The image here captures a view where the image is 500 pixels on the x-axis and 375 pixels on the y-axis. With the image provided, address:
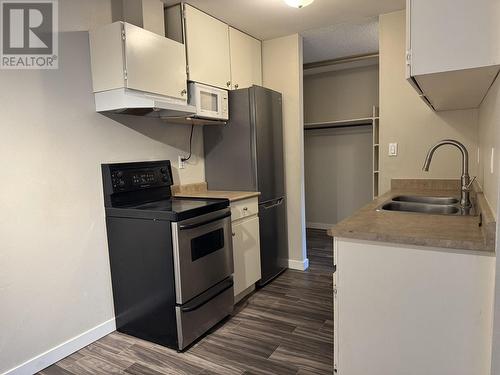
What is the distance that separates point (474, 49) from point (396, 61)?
1.76 metres

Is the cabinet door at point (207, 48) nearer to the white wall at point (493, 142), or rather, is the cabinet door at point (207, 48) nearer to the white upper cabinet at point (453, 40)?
the white upper cabinet at point (453, 40)

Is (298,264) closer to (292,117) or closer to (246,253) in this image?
(246,253)

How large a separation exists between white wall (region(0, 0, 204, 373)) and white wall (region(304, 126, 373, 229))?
130 inches

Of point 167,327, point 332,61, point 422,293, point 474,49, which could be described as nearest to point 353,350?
point 422,293

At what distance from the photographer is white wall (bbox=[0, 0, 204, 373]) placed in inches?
73.5

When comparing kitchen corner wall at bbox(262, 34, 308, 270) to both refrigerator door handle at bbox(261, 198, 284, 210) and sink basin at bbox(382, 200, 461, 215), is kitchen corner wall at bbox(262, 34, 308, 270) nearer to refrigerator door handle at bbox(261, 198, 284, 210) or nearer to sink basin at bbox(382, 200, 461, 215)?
refrigerator door handle at bbox(261, 198, 284, 210)

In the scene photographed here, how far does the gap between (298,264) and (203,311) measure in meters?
1.55

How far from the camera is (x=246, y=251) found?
113 inches

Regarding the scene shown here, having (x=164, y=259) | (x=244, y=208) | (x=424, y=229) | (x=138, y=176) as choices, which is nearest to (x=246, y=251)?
(x=244, y=208)

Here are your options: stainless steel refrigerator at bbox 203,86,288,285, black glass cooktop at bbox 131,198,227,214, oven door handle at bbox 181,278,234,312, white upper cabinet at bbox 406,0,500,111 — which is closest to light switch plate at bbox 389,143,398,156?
stainless steel refrigerator at bbox 203,86,288,285

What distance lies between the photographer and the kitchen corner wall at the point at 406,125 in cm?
276

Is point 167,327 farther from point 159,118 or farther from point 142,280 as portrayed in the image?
point 159,118

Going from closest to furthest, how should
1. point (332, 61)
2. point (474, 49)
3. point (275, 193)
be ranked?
1. point (474, 49)
2. point (275, 193)
3. point (332, 61)

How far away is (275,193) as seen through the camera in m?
3.32
